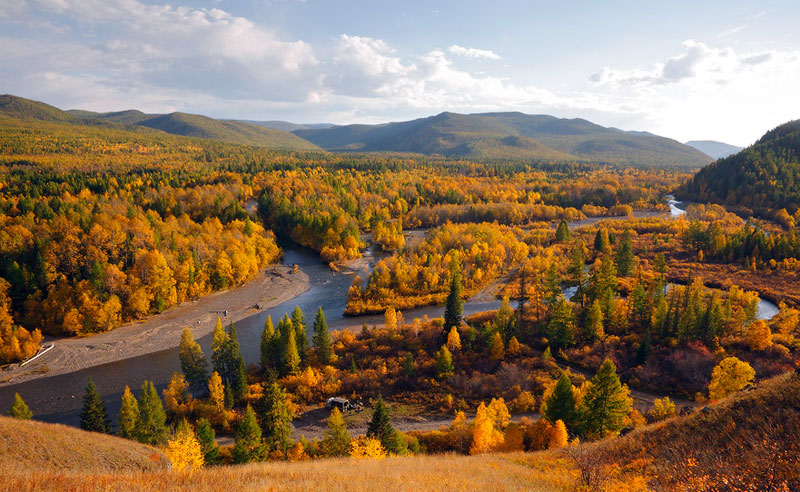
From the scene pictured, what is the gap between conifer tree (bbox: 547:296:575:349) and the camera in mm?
46875

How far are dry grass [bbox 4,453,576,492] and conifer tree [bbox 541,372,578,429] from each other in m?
11.4

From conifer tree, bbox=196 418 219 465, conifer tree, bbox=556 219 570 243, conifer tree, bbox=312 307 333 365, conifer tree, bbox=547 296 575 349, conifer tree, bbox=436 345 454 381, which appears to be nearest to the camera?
conifer tree, bbox=196 418 219 465

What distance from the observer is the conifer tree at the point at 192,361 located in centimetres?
3934

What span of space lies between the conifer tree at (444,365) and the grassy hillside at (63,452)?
91.0 feet

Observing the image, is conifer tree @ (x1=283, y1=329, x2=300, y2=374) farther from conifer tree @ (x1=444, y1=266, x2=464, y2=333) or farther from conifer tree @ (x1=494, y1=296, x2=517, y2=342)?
conifer tree @ (x1=494, y1=296, x2=517, y2=342)

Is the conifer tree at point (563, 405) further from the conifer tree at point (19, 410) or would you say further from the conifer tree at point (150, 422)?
the conifer tree at point (19, 410)

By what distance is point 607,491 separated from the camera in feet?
46.0

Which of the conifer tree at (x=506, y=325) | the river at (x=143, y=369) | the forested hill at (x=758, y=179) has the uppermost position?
the forested hill at (x=758, y=179)

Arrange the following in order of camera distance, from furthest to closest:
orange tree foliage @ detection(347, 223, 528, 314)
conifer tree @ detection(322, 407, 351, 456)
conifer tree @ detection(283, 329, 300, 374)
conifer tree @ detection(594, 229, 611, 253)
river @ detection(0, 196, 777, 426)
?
conifer tree @ detection(594, 229, 611, 253)
orange tree foliage @ detection(347, 223, 528, 314)
conifer tree @ detection(283, 329, 300, 374)
river @ detection(0, 196, 777, 426)
conifer tree @ detection(322, 407, 351, 456)

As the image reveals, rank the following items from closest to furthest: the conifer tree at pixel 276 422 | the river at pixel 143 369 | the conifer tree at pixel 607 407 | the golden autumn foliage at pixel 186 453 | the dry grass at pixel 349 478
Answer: the dry grass at pixel 349 478 → the golden autumn foliage at pixel 186 453 → the conifer tree at pixel 607 407 → the conifer tree at pixel 276 422 → the river at pixel 143 369

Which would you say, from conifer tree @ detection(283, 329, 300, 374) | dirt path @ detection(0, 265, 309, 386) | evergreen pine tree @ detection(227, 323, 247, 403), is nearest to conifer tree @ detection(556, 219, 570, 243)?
dirt path @ detection(0, 265, 309, 386)

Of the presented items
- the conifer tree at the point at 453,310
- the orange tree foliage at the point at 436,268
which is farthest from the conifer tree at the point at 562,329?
the orange tree foliage at the point at 436,268

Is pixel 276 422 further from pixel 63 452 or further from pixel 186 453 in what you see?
pixel 63 452

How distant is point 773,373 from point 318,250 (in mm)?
85766
